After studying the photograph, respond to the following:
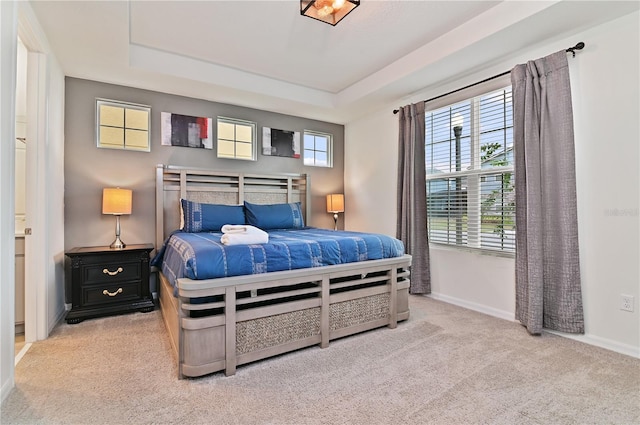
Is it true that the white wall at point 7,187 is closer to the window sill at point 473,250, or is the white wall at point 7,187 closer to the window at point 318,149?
the window at point 318,149

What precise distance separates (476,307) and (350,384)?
208cm

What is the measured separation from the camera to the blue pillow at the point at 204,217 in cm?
352

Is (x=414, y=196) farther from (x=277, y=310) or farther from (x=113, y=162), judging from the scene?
(x=113, y=162)

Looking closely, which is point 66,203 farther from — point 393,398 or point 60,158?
point 393,398

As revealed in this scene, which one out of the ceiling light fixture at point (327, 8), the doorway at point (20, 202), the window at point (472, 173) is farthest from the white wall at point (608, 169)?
the doorway at point (20, 202)

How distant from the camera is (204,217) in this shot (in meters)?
3.57

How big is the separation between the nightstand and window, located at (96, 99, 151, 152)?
1271mm

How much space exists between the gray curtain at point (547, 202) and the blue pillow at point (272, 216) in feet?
8.05

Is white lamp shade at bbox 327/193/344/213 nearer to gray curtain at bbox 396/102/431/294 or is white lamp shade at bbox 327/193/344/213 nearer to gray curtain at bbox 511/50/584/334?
gray curtain at bbox 396/102/431/294

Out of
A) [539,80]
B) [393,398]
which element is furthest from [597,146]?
[393,398]

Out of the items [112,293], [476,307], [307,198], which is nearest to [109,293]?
[112,293]

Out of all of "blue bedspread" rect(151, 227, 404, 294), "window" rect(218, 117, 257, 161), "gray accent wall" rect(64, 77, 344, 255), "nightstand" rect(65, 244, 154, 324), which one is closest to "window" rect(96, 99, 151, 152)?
"gray accent wall" rect(64, 77, 344, 255)

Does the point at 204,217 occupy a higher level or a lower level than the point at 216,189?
lower

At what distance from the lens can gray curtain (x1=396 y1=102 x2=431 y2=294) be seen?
388 cm
